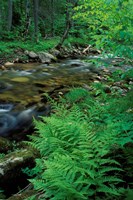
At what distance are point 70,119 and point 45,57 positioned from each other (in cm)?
1392

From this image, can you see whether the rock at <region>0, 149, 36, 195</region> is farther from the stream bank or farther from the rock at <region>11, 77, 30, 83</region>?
the rock at <region>11, 77, 30, 83</region>

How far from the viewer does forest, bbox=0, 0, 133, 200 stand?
2.79 metres

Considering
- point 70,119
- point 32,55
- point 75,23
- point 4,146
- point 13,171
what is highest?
point 75,23

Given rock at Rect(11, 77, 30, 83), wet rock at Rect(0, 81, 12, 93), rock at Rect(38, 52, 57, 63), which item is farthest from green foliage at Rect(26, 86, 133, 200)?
rock at Rect(38, 52, 57, 63)

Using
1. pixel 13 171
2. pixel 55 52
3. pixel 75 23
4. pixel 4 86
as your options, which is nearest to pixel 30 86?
pixel 4 86

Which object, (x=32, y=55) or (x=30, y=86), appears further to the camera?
(x=32, y=55)

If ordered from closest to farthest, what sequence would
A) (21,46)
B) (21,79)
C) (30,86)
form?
(30,86), (21,79), (21,46)

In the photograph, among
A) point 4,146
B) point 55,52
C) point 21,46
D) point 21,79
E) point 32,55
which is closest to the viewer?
point 4,146

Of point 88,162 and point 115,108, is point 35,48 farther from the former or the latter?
point 88,162

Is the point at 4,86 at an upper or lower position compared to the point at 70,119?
lower

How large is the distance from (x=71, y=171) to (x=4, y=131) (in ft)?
16.3

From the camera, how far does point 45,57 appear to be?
58.6 feet

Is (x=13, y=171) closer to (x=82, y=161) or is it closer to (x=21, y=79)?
(x=82, y=161)

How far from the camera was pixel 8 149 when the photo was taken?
5.89 m
